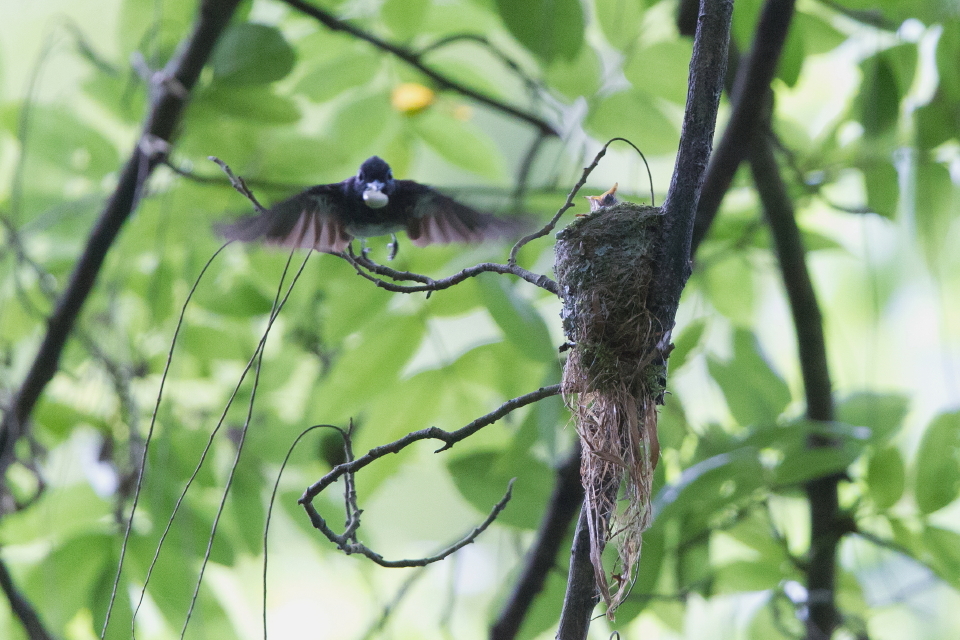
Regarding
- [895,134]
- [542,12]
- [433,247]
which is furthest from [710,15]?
[895,134]

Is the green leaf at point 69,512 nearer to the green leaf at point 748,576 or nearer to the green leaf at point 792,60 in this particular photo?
the green leaf at point 748,576

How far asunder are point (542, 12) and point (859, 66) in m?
0.73

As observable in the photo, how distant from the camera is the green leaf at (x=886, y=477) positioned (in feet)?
5.54

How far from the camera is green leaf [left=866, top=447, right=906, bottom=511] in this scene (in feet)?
5.54

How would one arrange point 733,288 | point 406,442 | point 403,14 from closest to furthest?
point 406,442, point 403,14, point 733,288

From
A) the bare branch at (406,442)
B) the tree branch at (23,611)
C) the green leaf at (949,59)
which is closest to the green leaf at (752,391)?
the green leaf at (949,59)

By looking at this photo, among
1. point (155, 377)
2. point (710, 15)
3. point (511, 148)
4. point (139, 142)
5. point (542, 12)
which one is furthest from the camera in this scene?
point (511, 148)

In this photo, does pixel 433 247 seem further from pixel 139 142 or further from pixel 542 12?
pixel 139 142

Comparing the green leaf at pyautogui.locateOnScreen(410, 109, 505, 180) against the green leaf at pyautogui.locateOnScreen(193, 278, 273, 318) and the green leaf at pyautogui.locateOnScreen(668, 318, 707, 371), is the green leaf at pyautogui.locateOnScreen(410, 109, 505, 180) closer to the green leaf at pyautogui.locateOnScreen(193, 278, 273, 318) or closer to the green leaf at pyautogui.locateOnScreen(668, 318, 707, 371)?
the green leaf at pyautogui.locateOnScreen(193, 278, 273, 318)

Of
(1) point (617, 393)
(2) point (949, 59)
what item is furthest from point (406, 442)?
(2) point (949, 59)

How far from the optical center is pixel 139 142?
1.99m

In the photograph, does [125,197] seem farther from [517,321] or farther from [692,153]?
[692,153]

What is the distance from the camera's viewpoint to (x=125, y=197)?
2105 millimetres

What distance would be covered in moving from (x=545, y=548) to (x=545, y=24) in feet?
3.64
